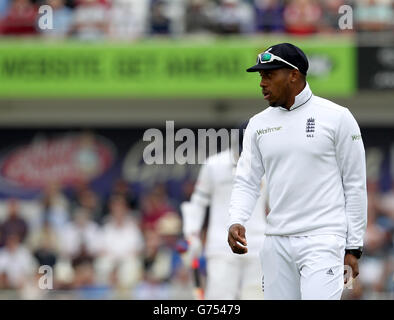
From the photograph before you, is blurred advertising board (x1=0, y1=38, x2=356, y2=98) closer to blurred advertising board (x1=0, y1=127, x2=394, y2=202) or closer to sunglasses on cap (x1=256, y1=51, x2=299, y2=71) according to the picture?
blurred advertising board (x1=0, y1=127, x2=394, y2=202)

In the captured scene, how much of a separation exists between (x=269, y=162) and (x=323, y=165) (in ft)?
1.12

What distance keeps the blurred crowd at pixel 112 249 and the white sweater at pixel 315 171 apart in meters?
7.13

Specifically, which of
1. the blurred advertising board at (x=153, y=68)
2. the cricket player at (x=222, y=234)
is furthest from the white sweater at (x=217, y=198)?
the blurred advertising board at (x=153, y=68)

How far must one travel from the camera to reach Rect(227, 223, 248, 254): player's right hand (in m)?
6.46

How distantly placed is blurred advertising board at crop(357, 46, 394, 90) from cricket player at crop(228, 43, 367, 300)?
11.5 meters

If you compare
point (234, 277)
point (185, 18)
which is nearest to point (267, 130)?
point (234, 277)

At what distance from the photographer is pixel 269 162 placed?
21.7 ft

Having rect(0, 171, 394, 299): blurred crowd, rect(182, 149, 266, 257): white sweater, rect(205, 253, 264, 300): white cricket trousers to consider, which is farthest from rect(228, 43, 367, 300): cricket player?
rect(0, 171, 394, 299): blurred crowd

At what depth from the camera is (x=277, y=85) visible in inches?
259

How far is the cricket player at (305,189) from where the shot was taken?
6.42 m

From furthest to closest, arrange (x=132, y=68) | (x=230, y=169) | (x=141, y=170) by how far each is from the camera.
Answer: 1. (x=141, y=170)
2. (x=132, y=68)
3. (x=230, y=169)
